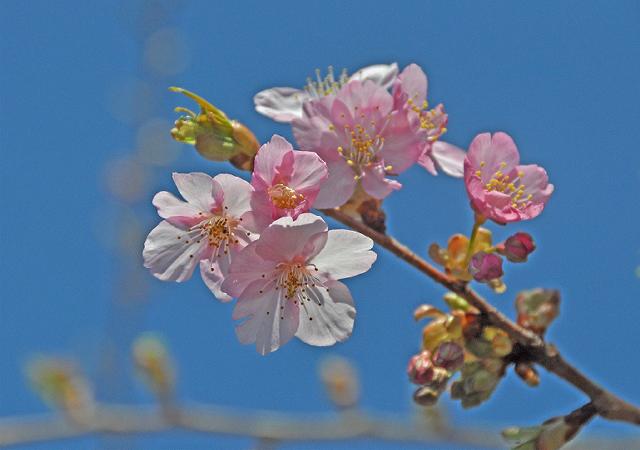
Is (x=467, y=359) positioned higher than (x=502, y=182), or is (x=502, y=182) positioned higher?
(x=502, y=182)

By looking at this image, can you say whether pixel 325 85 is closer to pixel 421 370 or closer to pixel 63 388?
pixel 421 370

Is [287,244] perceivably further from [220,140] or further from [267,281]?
[220,140]

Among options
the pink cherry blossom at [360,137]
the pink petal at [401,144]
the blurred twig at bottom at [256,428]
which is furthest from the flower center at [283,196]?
the blurred twig at bottom at [256,428]

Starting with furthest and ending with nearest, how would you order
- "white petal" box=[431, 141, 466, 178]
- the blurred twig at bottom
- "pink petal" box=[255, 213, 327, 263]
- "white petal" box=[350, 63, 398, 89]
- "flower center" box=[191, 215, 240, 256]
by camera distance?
1. the blurred twig at bottom
2. "white petal" box=[350, 63, 398, 89]
3. "white petal" box=[431, 141, 466, 178]
4. "flower center" box=[191, 215, 240, 256]
5. "pink petal" box=[255, 213, 327, 263]

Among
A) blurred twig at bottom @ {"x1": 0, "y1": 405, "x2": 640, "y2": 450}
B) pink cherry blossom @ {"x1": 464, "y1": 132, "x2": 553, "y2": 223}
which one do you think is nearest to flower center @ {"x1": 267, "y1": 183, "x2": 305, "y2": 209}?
pink cherry blossom @ {"x1": 464, "y1": 132, "x2": 553, "y2": 223}

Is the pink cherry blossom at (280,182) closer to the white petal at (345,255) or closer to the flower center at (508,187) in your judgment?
the white petal at (345,255)

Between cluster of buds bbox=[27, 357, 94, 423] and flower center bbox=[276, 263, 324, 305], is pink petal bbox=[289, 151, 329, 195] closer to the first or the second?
flower center bbox=[276, 263, 324, 305]

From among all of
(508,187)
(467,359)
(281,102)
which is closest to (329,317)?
Result: (467,359)

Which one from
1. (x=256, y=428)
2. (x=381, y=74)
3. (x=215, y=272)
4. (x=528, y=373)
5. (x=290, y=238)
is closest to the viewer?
(x=290, y=238)
